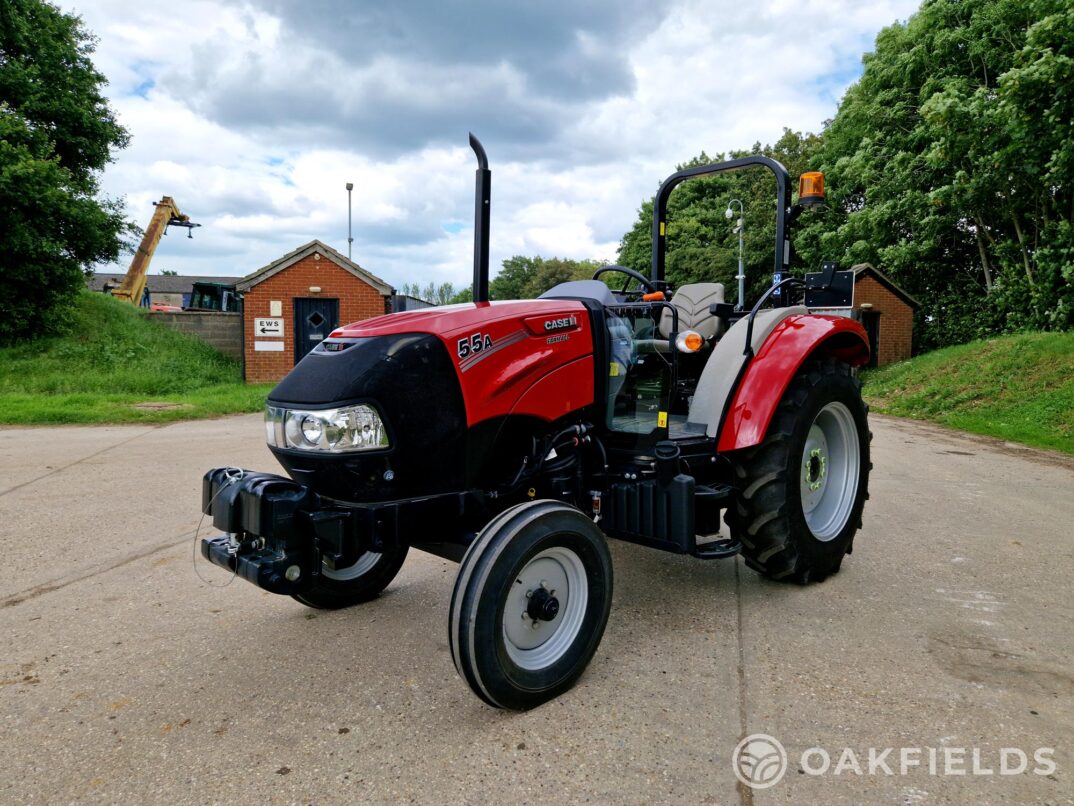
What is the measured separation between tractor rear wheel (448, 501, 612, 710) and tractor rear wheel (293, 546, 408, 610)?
96 cm

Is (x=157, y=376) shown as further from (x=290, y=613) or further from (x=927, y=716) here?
(x=927, y=716)

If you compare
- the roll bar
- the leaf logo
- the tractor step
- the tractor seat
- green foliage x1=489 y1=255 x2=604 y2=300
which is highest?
green foliage x1=489 y1=255 x2=604 y2=300

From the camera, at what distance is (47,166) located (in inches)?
523

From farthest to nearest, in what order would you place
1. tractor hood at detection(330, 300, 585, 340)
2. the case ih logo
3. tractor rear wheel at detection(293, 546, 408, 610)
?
tractor rear wheel at detection(293, 546, 408, 610)
the case ih logo
tractor hood at detection(330, 300, 585, 340)

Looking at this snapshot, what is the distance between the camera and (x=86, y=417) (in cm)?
1019

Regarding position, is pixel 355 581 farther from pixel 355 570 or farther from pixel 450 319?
pixel 450 319

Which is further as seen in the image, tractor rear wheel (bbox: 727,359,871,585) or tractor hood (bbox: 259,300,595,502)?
tractor rear wheel (bbox: 727,359,871,585)

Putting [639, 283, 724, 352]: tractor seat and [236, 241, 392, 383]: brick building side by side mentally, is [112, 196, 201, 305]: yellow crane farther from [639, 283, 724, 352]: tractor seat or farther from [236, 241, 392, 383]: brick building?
[639, 283, 724, 352]: tractor seat

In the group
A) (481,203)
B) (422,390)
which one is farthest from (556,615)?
(481,203)

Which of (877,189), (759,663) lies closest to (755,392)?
(759,663)

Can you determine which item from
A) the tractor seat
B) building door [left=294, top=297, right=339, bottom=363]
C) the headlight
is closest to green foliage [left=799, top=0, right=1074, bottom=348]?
the tractor seat

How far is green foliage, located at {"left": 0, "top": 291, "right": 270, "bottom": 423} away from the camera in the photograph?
1077 cm

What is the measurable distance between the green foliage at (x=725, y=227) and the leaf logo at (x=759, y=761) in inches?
924

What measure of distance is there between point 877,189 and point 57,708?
67.6 feet
